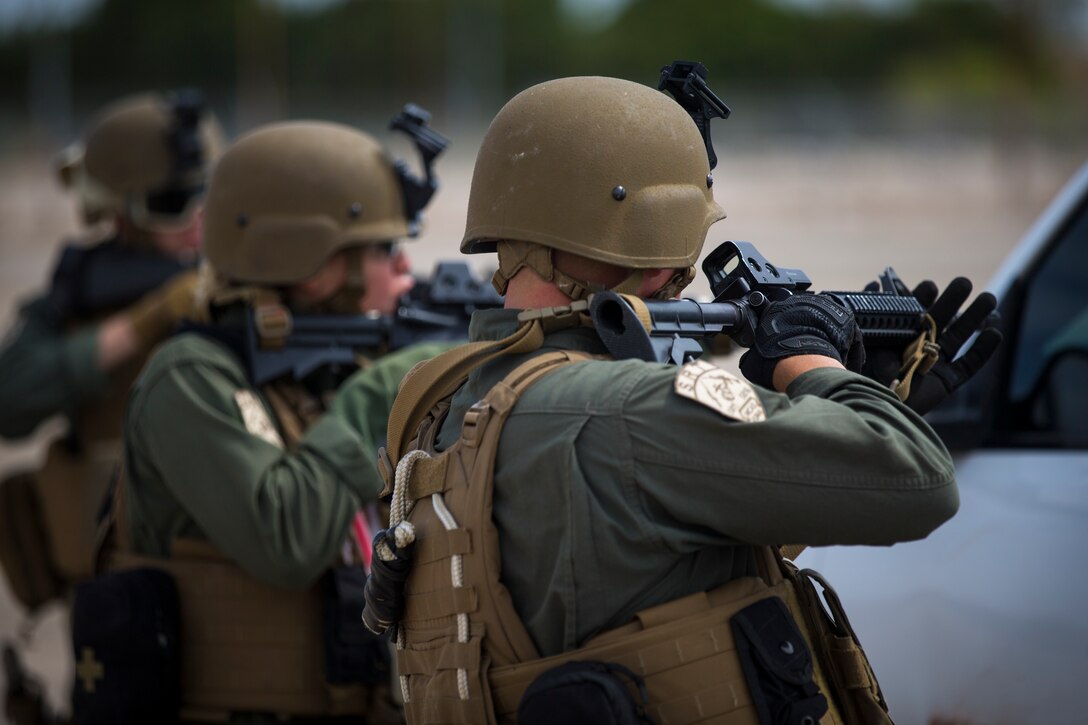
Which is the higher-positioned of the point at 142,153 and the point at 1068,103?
the point at 142,153

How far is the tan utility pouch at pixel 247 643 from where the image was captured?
354 centimetres

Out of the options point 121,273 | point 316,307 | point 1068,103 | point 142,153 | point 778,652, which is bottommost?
point 1068,103

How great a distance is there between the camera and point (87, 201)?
232 inches

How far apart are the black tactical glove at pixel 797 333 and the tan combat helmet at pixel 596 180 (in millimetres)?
176

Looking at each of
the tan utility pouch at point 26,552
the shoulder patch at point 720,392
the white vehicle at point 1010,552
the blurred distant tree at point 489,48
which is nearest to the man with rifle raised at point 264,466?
the white vehicle at point 1010,552

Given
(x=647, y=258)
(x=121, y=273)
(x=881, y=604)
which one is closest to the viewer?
(x=647, y=258)

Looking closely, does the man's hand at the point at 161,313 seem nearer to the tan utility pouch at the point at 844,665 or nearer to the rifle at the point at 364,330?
the rifle at the point at 364,330

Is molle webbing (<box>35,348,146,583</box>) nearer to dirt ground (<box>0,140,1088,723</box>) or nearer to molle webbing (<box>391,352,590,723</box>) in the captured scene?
molle webbing (<box>391,352,590,723</box>)

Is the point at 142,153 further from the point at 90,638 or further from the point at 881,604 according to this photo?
the point at 881,604

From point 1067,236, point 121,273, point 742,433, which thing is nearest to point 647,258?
point 742,433

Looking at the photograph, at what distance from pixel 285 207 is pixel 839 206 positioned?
19801 mm

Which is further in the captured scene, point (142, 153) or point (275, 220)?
point (142, 153)

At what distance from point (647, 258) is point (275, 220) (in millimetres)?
1719

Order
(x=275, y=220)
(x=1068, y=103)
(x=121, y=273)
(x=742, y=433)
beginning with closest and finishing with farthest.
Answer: (x=742, y=433) < (x=275, y=220) < (x=121, y=273) < (x=1068, y=103)
